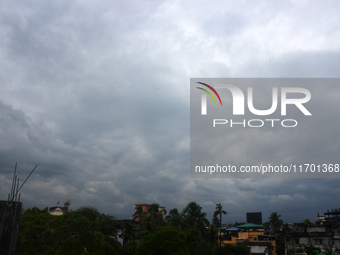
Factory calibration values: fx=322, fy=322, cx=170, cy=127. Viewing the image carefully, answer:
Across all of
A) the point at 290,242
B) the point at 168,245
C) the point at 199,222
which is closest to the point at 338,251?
the point at 290,242

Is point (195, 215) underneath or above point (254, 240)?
above

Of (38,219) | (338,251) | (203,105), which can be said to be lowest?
(338,251)

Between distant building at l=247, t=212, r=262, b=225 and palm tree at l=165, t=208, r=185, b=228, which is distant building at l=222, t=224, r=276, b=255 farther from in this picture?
distant building at l=247, t=212, r=262, b=225

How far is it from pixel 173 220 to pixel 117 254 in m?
15.8

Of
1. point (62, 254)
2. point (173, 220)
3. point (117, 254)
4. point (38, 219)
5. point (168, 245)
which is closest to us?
point (62, 254)

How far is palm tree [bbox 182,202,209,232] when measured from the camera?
48.3 m

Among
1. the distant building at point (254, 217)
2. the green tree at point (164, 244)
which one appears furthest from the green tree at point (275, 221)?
the green tree at point (164, 244)

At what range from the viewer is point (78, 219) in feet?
83.4

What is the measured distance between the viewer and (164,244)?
28656 millimetres

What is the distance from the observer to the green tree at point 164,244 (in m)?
28.7

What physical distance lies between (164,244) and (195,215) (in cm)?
2166

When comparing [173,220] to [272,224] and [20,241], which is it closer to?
[20,241]

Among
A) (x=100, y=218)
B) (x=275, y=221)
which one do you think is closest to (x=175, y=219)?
(x=100, y=218)

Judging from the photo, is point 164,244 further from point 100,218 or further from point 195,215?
point 195,215
